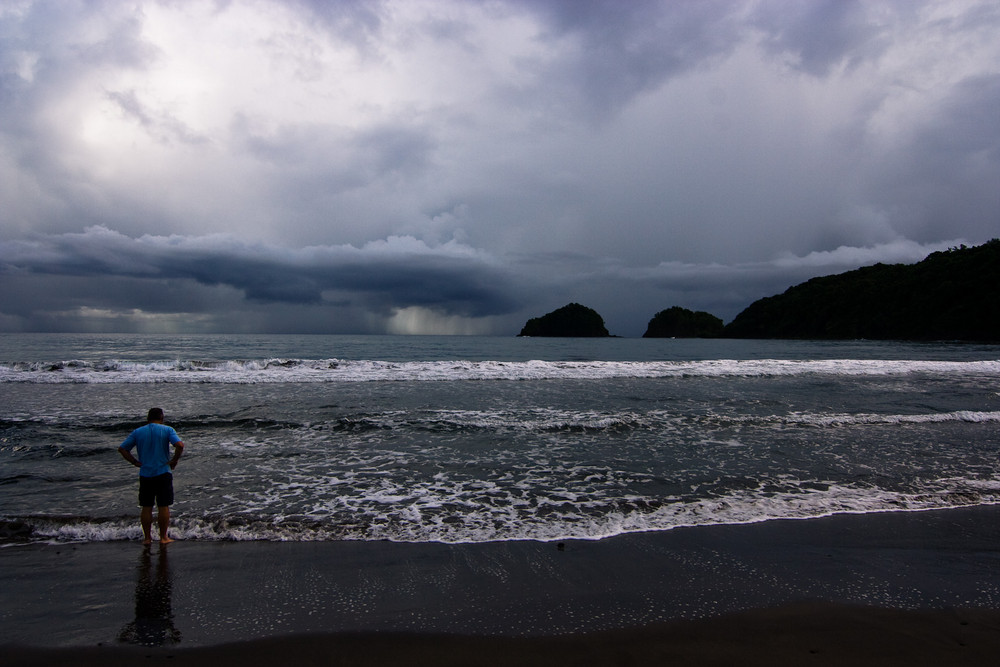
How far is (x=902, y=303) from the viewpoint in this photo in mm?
88750

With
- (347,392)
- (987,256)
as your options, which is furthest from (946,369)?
(987,256)

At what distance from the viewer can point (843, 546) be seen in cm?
611

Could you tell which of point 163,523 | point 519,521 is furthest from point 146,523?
point 519,521

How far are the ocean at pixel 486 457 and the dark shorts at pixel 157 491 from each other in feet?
1.64

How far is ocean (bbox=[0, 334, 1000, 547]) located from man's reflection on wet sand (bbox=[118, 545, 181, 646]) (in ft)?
3.46

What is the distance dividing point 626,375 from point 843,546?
2169cm

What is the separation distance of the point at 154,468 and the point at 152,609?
2.61 metres

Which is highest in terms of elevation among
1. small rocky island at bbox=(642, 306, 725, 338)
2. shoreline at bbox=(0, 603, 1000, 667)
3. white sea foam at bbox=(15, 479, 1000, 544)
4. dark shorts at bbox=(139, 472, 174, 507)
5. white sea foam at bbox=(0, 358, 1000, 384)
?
small rocky island at bbox=(642, 306, 725, 338)

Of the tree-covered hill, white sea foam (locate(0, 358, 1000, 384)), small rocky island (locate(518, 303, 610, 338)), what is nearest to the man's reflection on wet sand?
white sea foam (locate(0, 358, 1000, 384))

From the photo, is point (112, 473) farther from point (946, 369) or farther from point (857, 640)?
point (946, 369)

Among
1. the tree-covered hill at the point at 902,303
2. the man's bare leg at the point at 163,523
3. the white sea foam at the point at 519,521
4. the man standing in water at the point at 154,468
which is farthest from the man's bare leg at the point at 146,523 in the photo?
the tree-covered hill at the point at 902,303

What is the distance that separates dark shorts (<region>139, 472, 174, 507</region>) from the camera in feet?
21.6

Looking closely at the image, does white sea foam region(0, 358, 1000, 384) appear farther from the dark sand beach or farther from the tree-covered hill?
the tree-covered hill

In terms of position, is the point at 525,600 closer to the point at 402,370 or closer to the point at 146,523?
the point at 146,523
